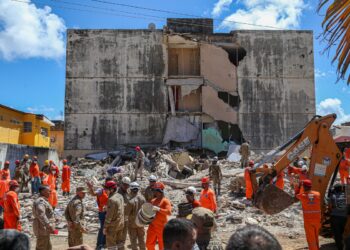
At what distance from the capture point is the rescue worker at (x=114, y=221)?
693 centimetres

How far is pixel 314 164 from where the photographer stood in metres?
8.26

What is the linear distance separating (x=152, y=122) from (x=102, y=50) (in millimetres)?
6581

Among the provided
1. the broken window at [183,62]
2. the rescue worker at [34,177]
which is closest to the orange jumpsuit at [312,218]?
the rescue worker at [34,177]

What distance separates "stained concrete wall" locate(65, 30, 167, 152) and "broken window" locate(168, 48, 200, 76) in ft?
3.06

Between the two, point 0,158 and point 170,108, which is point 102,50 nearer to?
point 170,108

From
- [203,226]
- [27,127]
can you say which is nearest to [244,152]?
[203,226]

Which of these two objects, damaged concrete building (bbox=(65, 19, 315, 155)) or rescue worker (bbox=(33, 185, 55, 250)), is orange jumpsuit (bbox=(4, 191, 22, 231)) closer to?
rescue worker (bbox=(33, 185, 55, 250))

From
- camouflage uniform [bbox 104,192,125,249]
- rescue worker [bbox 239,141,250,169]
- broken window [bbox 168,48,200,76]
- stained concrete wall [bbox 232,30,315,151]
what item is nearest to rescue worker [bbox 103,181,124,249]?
camouflage uniform [bbox 104,192,125,249]

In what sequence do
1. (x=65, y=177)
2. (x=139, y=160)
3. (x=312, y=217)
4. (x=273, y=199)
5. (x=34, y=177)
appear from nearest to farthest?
1. (x=312, y=217)
2. (x=273, y=199)
3. (x=65, y=177)
4. (x=34, y=177)
5. (x=139, y=160)

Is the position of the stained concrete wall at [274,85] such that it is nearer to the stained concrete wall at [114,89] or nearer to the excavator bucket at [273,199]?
the stained concrete wall at [114,89]

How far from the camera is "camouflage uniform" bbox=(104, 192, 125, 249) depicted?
6.93 m

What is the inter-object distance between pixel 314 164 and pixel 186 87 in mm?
20163

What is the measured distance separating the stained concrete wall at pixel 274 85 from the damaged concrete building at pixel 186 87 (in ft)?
0.25

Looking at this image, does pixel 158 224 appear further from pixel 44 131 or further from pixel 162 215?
pixel 44 131
